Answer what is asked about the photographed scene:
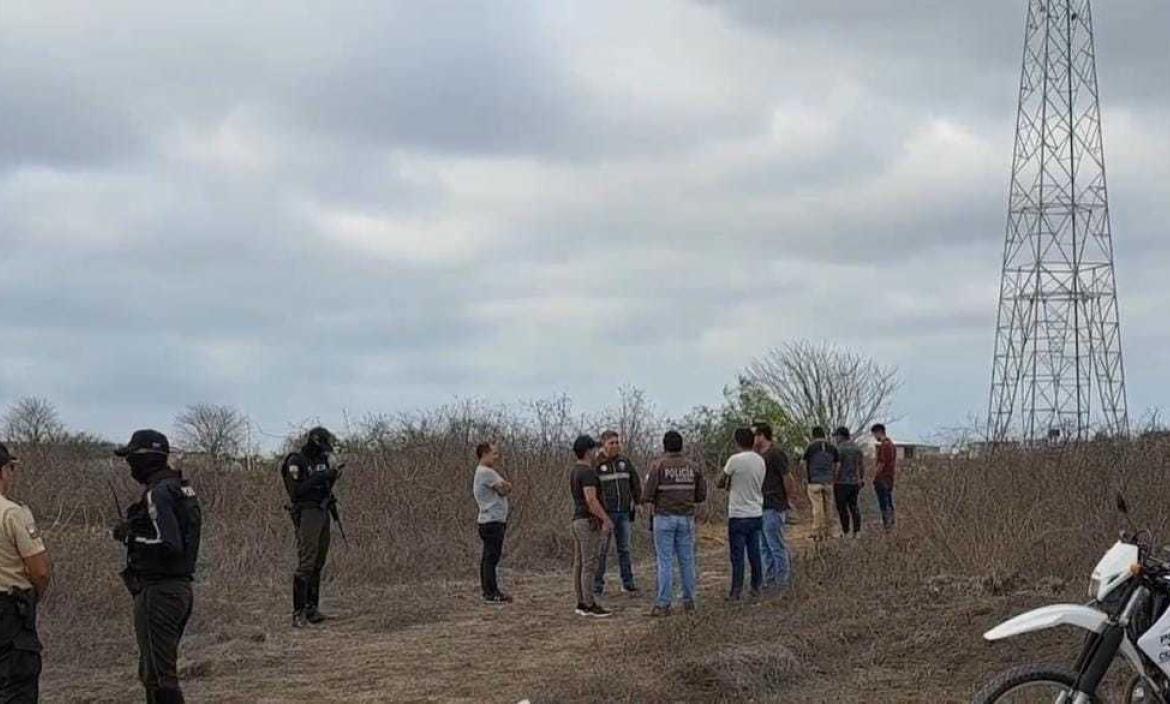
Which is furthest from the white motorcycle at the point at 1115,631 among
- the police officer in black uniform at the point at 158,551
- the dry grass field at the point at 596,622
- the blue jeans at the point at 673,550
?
the blue jeans at the point at 673,550

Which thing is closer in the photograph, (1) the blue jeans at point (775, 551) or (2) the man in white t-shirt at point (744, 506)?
(2) the man in white t-shirt at point (744, 506)

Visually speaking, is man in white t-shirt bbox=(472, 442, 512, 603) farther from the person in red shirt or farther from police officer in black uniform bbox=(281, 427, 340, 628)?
the person in red shirt

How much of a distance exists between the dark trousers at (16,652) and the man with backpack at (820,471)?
42.9 feet

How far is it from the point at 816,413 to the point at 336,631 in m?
31.9

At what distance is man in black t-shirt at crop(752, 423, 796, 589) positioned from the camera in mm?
13891

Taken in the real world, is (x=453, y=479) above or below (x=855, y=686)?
above

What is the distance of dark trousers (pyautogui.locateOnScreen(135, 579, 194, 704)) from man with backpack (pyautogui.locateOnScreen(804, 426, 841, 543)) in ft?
40.2

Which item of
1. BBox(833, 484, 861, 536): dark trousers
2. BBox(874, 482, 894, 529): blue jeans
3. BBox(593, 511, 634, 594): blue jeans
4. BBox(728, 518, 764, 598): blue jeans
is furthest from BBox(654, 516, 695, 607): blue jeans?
BBox(833, 484, 861, 536): dark trousers

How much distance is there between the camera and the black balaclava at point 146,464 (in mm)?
7824

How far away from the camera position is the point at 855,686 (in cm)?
934

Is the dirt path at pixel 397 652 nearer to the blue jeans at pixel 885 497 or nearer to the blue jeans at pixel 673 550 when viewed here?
the blue jeans at pixel 673 550

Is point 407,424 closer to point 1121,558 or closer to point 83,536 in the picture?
point 83,536

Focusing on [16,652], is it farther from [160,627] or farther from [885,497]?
[885,497]

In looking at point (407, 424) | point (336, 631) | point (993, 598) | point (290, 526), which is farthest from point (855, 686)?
point (407, 424)
